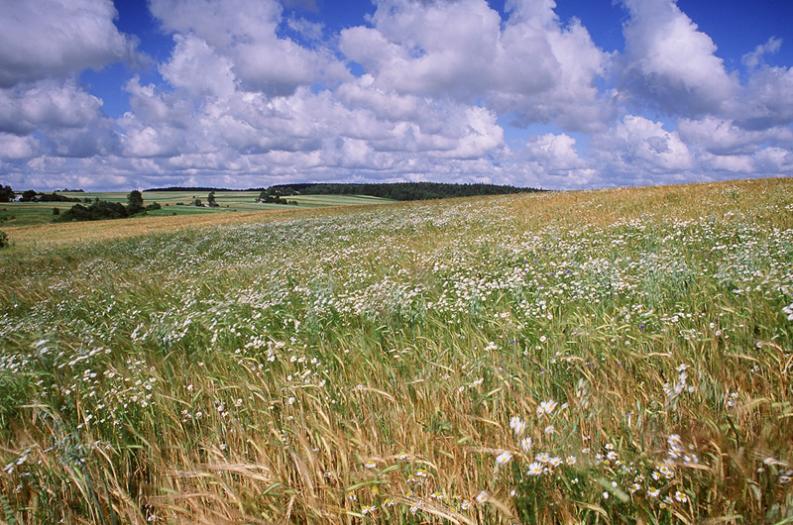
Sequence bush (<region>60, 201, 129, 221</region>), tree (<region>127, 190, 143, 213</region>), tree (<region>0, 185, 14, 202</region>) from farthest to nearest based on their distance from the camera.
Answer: tree (<region>0, 185, 14, 202</region>)
tree (<region>127, 190, 143, 213</region>)
bush (<region>60, 201, 129, 221</region>)

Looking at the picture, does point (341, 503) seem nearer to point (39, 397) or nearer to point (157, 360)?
point (157, 360)

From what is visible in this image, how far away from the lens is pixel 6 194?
114m

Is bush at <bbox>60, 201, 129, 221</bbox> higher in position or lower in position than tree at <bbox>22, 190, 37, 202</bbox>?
lower

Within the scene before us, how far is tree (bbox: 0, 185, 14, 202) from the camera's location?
112 m

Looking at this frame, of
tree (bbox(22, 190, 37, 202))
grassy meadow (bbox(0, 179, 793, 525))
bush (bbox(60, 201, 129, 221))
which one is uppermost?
tree (bbox(22, 190, 37, 202))

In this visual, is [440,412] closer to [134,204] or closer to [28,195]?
[134,204]

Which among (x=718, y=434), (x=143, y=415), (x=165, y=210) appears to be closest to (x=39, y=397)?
(x=143, y=415)

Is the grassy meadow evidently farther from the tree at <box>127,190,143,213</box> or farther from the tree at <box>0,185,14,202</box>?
the tree at <box>0,185,14,202</box>

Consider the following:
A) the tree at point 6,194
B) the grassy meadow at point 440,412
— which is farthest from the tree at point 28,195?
the grassy meadow at point 440,412

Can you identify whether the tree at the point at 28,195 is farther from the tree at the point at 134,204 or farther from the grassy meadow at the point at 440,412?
the grassy meadow at the point at 440,412

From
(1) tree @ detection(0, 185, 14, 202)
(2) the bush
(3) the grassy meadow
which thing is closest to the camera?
(3) the grassy meadow

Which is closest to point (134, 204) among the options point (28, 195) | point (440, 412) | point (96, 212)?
point (96, 212)

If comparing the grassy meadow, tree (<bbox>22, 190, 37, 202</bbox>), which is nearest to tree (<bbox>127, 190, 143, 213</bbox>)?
tree (<bbox>22, 190, 37, 202</bbox>)

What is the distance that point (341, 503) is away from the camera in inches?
92.1
